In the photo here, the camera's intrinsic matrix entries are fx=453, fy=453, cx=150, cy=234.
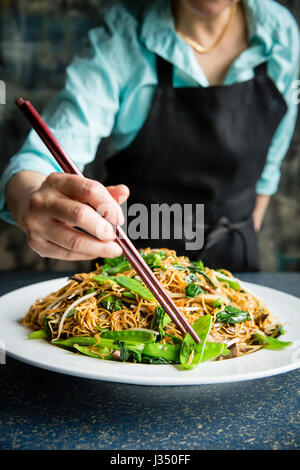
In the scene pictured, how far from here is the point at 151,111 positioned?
1802mm

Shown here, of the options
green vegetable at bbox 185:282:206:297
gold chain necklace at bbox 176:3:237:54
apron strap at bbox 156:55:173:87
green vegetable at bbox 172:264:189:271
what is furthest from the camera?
gold chain necklace at bbox 176:3:237:54

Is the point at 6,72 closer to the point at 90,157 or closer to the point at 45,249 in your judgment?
the point at 90,157

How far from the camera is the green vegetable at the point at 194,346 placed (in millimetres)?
814

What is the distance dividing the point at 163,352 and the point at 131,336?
8 centimetres

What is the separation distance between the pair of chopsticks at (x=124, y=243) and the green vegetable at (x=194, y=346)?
13mm

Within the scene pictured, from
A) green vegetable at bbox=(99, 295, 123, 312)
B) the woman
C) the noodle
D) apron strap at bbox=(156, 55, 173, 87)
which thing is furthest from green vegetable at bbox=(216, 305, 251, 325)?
apron strap at bbox=(156, 55, 173, 87)

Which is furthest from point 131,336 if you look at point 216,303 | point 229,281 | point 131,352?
point 229,281

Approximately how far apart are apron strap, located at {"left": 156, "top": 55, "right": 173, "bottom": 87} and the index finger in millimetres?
1105

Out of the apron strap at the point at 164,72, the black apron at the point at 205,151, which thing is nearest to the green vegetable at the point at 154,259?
the black apron at the point at 205,151

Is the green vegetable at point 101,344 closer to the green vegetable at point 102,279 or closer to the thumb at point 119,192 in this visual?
the green vegetable at point 102,279

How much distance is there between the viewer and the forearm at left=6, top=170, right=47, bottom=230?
1.11 metres

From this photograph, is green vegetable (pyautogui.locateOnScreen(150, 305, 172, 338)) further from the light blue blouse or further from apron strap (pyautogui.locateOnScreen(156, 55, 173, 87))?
apron strap (pyautogui.locateOnScreen(156, 55, 173, 87))
